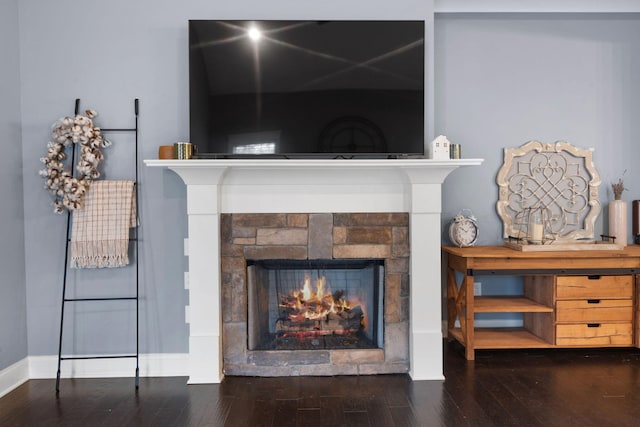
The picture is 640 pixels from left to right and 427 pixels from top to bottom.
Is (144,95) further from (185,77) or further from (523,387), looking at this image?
(523,387)

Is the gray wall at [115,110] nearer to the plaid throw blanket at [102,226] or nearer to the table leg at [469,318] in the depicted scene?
the plaid throw blanket at [102,226]

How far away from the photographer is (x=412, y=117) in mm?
3041

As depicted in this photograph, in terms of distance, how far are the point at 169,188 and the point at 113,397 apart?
1.29 m

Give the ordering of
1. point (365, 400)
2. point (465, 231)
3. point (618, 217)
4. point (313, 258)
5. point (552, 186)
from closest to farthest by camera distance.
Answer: point (365, 400)
point (313, 258)
point (465, 231)
point (618, 217)
point (552, 186)

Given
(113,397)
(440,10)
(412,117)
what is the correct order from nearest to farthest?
(113,397)
(412,117)
(440,10)

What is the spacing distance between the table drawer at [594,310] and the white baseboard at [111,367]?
2556mm

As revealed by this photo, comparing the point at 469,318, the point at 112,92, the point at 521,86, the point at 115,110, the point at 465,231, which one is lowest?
the point at 469,318

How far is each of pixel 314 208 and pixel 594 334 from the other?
6.98 feet

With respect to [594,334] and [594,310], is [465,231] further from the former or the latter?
[594,334]

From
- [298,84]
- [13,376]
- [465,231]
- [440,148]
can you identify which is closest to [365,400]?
[465,231]

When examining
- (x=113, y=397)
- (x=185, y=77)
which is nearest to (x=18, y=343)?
(x=113, y=397)

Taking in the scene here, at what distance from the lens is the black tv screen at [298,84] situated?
118 inches

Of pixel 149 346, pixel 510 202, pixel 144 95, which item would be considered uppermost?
pixel 144 95

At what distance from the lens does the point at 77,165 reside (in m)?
3.04
